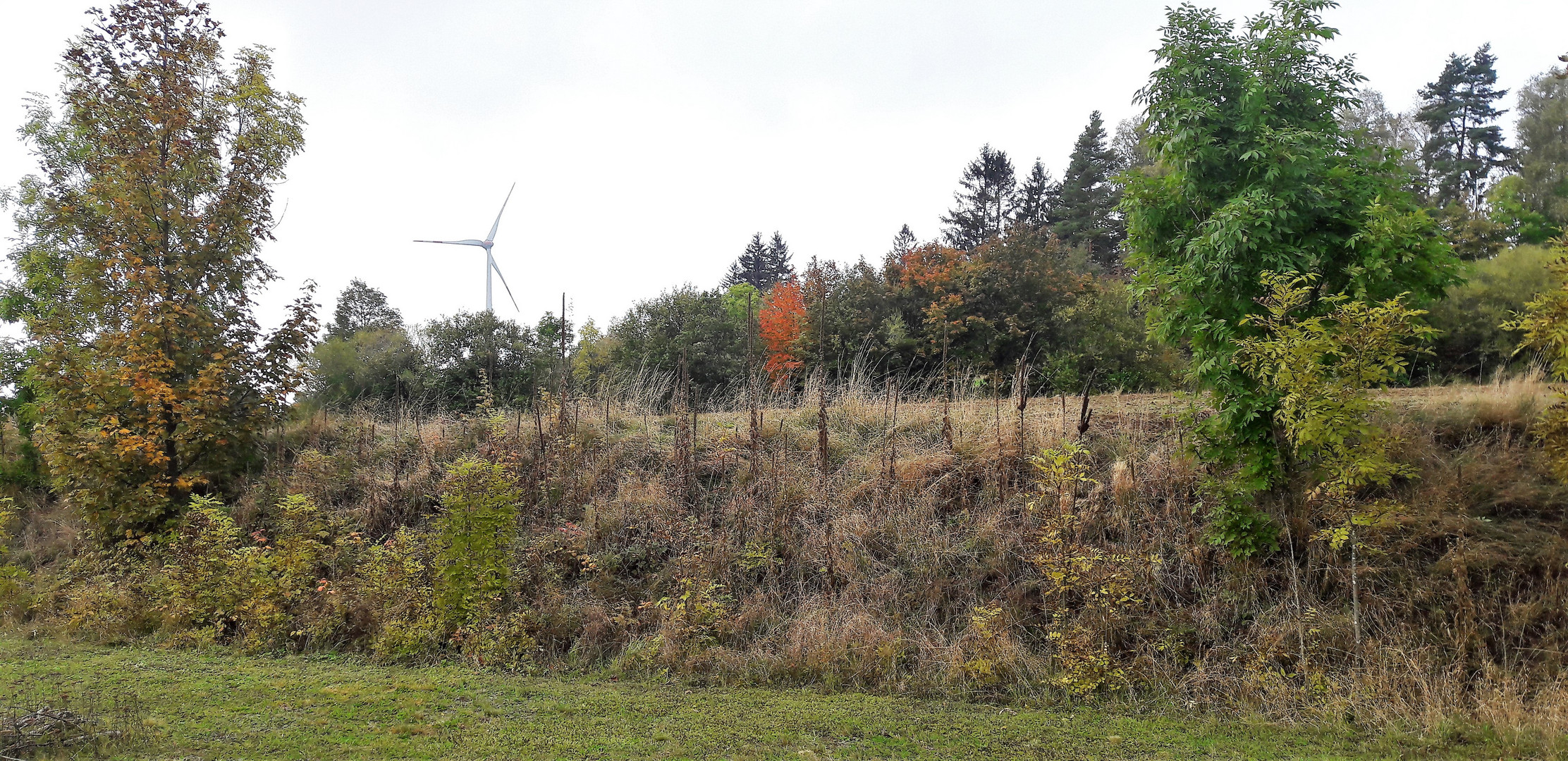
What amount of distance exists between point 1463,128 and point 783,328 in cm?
2679

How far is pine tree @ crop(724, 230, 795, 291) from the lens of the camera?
5741 cm

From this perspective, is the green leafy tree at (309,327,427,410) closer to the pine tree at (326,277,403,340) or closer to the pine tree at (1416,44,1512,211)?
the pine tree at (326,277,403,340)

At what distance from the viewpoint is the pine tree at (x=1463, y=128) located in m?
25.9

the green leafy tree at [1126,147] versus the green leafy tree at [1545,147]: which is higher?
the green leafy tree at [1126,147]

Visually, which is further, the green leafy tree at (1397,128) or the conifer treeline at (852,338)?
the green leafy tree at (1397,128)

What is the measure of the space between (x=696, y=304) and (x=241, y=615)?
13905 millimetres

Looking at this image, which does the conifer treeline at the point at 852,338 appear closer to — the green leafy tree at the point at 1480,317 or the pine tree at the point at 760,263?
the green leafy tree at the point at 1480,317

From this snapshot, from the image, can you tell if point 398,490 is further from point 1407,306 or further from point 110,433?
point 1407,306

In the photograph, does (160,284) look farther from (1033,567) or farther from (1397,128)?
(1397,128)

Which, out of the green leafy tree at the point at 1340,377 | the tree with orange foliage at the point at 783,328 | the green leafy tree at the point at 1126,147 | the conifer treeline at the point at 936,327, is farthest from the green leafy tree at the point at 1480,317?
the green leafy tree at the point at 1126,147

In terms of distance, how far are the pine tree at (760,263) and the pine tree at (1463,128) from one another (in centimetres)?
3733

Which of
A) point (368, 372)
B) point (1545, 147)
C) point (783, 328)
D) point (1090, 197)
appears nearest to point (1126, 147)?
point (1090, 197)

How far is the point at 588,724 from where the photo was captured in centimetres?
527

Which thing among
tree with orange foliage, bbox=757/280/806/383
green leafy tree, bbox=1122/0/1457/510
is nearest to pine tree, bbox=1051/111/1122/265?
tree with orange foliage, bbox=757/280/806/383
